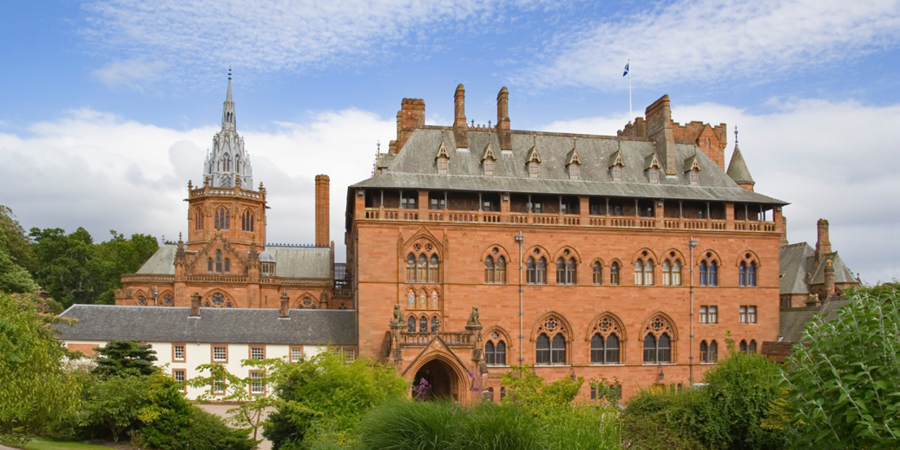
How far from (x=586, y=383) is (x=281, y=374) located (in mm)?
18567

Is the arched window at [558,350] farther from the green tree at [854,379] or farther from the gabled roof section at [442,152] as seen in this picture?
the green tree at [854,379]

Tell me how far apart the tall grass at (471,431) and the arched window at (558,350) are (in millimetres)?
26320

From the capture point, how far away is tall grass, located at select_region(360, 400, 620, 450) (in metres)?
15.4

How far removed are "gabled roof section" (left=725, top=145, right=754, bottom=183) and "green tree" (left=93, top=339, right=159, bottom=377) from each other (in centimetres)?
3927

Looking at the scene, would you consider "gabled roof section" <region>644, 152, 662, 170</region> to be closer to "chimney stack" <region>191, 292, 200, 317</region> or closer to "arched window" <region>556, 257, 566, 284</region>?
"arched window" <region>556, 257, 566, 284</region>

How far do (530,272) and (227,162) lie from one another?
39.5 meters

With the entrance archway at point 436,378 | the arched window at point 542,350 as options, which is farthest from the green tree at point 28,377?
the arched window at point 542,350

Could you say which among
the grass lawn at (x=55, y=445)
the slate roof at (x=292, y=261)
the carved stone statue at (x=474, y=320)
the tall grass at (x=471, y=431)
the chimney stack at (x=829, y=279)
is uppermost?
the slate roof at (x=292, y=261)

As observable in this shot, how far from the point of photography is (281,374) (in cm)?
3362

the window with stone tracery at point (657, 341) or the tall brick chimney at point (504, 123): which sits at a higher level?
the tall brick chimney at point (504, 123)

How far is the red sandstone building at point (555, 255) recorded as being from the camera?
137 feet

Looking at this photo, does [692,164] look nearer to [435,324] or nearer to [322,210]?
[435,324]

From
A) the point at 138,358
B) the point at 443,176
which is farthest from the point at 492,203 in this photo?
the point at 138,358

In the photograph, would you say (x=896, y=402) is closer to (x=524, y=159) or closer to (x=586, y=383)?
(x=586, y=383)
